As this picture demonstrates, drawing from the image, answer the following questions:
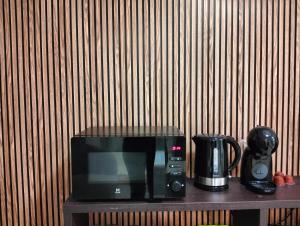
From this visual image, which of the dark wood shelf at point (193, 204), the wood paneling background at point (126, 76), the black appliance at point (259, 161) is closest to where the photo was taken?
the dark wood shelf at point (193, 204)

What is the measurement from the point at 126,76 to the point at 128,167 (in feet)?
1.98

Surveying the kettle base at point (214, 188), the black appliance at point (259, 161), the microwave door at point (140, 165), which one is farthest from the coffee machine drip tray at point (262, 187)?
the microwave door at point (140, 165)

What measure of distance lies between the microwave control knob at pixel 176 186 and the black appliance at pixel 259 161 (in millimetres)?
417

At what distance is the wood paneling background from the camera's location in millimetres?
1827

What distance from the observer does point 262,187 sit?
62.2 inches

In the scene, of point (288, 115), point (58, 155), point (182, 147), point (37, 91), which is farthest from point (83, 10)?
point (288, 115)

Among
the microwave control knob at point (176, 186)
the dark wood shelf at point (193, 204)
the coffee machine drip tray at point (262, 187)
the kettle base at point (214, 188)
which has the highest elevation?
the microwave control knob at point (176, 186)

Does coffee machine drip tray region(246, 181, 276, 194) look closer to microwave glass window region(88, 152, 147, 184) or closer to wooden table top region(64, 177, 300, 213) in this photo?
wooden table top region(64, 177, 300, 213)

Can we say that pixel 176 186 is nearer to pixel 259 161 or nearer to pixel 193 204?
pixel 193 204

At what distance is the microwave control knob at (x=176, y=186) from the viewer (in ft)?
4.87

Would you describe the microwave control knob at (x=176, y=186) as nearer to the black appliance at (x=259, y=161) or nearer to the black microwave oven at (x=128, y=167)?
the black microwave oven at (x=128, y=167)

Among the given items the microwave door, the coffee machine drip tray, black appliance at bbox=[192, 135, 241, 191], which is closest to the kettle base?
black appliance at bbox=[192, 135, 241, 191]

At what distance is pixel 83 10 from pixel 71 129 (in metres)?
0.71

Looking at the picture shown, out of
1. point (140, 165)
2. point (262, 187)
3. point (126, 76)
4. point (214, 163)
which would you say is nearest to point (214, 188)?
point (214, 163)
